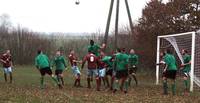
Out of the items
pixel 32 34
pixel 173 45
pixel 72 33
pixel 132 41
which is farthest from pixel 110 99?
pixel 72 33

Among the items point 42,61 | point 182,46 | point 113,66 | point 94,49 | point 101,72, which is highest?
point 182,46

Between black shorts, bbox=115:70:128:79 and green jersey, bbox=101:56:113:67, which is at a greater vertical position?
green jersey, bbox=101:56:113:67

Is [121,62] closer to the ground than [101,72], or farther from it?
farther from it

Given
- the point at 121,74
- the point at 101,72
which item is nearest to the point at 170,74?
the point at 121,74

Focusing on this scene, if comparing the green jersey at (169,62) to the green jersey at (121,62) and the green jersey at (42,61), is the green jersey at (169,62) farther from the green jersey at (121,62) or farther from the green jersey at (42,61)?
the green jersey at (42,61)

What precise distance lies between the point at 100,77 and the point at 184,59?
178 inches

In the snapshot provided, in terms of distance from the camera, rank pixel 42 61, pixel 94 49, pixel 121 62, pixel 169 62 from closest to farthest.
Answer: pixel 169 62
pixel 121 62
pixel 42 61
pixel 94 49

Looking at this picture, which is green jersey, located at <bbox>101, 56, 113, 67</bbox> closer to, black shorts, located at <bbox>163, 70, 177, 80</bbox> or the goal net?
black shorts, located at <bbox>163, 70, 177, 80</bbox>

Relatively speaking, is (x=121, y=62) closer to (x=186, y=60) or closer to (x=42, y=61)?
(x=42, y=61)

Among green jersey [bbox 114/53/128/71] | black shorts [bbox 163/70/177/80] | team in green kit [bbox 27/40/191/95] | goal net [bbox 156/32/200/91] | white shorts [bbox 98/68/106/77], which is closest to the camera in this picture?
black shorts [bbox 163/70/177/80]

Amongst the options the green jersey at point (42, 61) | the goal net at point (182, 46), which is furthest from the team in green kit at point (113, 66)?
the goal net at point (182, 46)

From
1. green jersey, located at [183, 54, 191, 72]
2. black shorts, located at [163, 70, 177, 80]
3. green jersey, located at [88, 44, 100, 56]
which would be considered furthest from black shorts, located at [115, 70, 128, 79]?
green jersey, located at [183, 54, 191, 72]

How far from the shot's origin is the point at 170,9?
133 ft

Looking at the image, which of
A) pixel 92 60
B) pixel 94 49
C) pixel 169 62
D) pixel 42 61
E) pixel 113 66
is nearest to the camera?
pixel 169 62
